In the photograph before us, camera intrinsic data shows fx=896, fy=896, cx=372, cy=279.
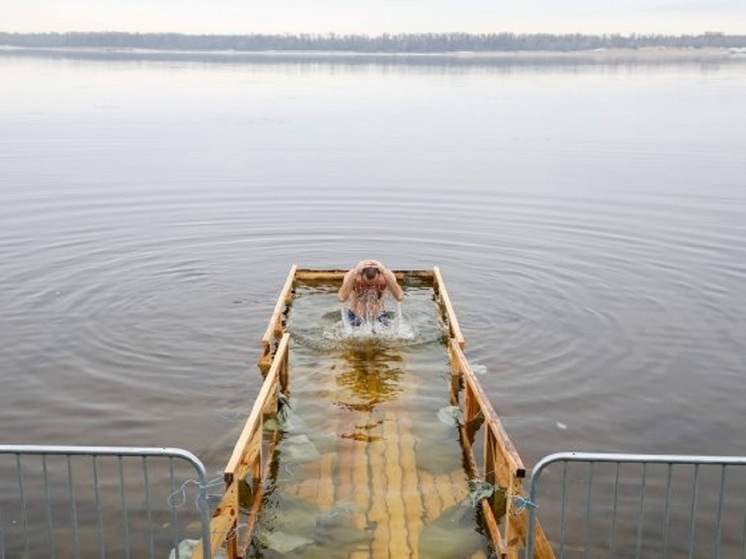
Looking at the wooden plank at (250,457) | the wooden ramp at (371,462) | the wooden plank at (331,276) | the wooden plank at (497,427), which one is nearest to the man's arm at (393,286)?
the wooden ramp at (371,462)

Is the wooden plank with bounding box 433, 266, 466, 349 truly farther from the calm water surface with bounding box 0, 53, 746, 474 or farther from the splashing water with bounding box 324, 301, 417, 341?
the calm water surface with bounding box 0, 53, 746, 474

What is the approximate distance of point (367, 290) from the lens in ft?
51.6

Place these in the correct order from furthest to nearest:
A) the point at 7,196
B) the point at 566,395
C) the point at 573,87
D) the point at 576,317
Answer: the point at 573,87, the point at 7,196, the point at 576,317, the point at 566,395

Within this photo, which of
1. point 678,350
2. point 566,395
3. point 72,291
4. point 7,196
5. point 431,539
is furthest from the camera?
point 7,196

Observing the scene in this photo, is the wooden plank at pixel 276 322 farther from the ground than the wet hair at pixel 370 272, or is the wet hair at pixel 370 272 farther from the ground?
the wet hair at pixel 370 272

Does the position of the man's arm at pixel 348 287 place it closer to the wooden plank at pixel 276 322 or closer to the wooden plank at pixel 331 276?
the wooden plank at pixel 276 322

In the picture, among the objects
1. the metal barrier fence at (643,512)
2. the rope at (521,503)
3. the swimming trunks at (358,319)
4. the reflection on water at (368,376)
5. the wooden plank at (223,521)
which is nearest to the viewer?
the rope at (521,503)

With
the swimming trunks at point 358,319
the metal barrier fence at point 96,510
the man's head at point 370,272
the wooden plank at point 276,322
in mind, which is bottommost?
the metal barrier fence at point 96,510

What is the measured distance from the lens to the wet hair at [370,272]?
601 inches

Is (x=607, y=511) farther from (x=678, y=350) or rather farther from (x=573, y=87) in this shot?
(x=573, y=87)

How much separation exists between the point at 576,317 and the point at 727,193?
16.3m

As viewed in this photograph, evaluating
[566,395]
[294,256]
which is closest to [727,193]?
[294,256]

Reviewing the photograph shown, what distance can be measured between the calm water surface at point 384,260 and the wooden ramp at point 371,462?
3.74ft

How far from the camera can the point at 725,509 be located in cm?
1083
